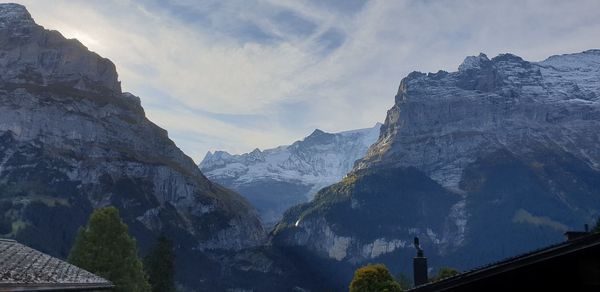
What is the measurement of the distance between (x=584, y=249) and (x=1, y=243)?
22324mm

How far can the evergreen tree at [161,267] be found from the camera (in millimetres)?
88750

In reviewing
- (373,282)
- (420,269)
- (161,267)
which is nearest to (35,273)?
(420,269)

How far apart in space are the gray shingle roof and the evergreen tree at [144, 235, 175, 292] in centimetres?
6586

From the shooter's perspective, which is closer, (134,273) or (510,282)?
(510,282)

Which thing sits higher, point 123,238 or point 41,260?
point 123,238

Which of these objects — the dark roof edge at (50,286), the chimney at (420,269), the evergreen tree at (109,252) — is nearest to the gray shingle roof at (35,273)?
the dark roof edge at (50,286)

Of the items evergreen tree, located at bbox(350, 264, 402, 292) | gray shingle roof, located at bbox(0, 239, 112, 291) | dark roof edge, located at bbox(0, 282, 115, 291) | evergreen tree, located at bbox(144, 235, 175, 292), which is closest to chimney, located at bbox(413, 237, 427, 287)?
gray shingle roof, located at bbox(0, 239, 112, 291)

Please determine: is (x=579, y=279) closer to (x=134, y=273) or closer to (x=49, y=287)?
(x=49, y=287)

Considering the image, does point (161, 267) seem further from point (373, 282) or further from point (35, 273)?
point (35, 273)

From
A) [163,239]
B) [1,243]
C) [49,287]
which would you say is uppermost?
[163,239]

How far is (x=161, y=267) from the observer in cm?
8956

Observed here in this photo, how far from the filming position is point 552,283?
26.4 ft

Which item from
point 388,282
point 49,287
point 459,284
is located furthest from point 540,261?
point 388,282

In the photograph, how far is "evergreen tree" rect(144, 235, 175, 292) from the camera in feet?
291
